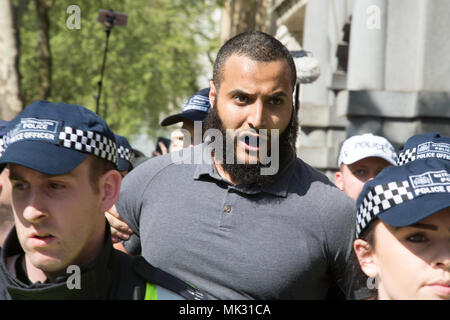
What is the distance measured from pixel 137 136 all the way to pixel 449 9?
98.8ft

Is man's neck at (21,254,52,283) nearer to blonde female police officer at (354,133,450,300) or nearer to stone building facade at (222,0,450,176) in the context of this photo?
blonde female police officer at (354,133,450,300)

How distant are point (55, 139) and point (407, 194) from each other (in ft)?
4.60

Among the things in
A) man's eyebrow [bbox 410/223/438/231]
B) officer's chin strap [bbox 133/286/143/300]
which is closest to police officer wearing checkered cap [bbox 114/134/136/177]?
officer's chin strap [bbox 133/286/143/300]

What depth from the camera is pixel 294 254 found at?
336 cm

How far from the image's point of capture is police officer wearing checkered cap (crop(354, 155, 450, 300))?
2846mm

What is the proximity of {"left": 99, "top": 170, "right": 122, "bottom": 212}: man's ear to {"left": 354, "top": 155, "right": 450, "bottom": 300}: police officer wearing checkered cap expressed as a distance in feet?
3.40

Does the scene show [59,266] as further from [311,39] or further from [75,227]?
[311,39]

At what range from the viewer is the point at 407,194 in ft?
9.80

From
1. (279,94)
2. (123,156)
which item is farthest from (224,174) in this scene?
(123,156)

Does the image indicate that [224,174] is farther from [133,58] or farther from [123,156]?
[133,58]

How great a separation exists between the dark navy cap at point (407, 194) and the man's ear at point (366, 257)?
6 cm

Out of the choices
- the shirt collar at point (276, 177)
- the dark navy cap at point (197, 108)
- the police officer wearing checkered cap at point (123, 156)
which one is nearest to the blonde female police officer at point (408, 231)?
the shirt collar at point (276, 177)
